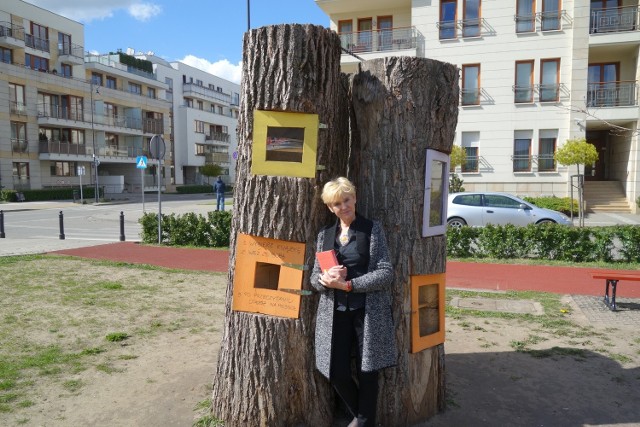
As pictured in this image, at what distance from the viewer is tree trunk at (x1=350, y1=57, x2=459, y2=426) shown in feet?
11.8

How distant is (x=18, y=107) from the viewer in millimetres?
37969

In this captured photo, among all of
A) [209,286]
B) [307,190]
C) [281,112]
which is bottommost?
[209,286]

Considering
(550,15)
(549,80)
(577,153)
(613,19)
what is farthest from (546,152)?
(613,19)

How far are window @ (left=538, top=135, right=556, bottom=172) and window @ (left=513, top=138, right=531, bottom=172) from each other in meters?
0.50

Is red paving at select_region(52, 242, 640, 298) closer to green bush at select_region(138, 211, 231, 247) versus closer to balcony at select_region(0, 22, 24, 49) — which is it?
green bush at select_region(138, 211, 231, 247)

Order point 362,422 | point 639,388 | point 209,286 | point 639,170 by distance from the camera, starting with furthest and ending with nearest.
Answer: point 639,170, point 209,286, point 639,388, point 362,422

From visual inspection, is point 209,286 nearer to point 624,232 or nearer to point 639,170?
point 624,232

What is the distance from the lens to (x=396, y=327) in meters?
3.62

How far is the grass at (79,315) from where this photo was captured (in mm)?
4645

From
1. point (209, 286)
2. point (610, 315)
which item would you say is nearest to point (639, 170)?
point (610, 315)

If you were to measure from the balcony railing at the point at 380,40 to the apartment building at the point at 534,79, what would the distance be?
2.3 inches

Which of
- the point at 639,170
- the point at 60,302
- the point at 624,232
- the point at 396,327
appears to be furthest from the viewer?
the point at 639,170

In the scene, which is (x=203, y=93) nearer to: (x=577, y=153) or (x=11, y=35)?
(x=11, y=35)

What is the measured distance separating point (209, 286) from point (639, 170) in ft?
72.6
